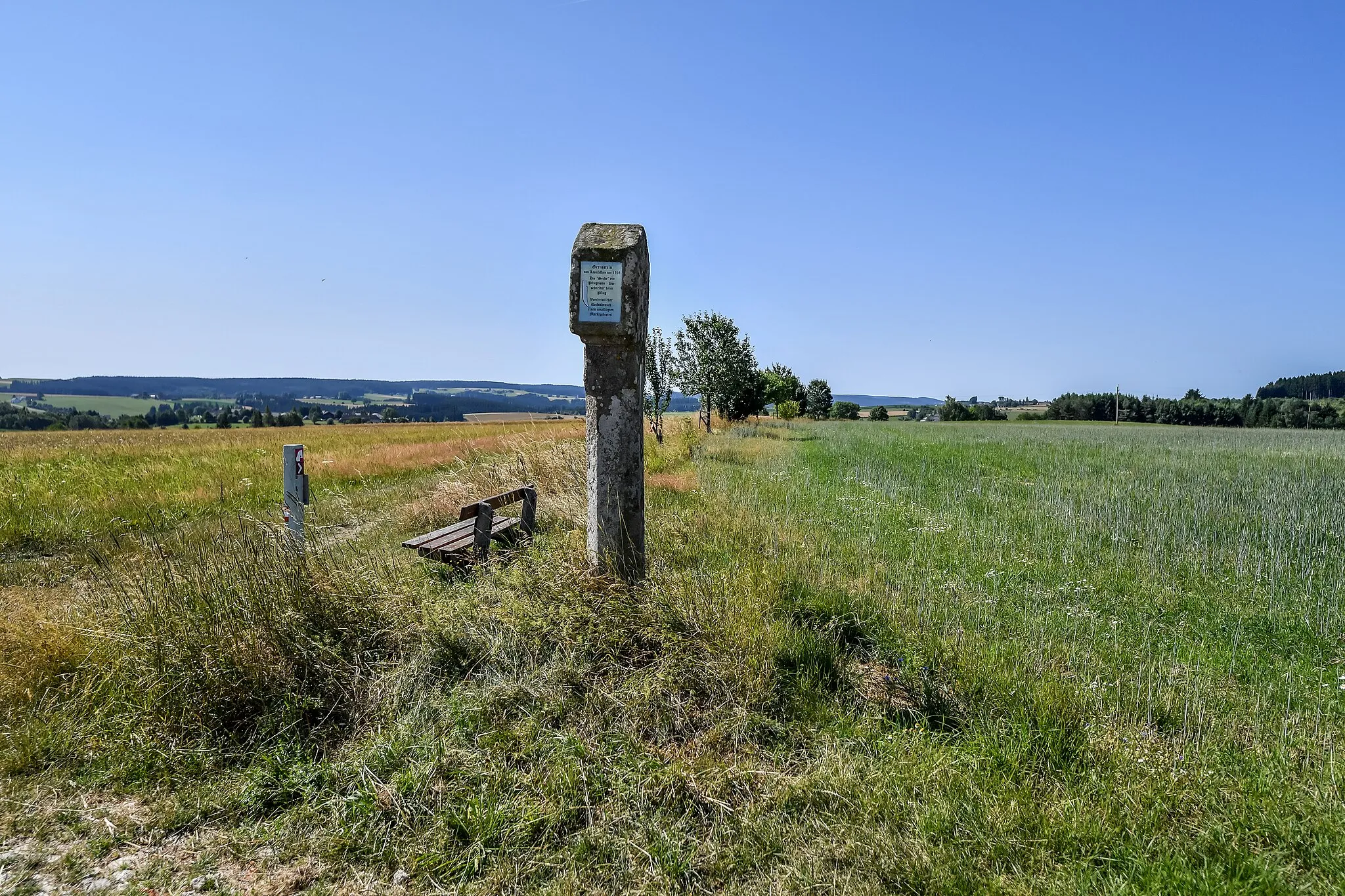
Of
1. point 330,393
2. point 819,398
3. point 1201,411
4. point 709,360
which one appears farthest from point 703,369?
point 330,393

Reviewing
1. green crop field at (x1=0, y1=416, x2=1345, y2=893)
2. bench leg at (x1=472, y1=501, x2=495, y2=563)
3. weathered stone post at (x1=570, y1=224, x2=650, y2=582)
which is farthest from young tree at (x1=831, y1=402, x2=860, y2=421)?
weathered stone post at (x1=570, y1=224, x2=650, y2=582)

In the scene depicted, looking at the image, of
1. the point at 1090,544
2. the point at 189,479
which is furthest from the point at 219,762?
the point at 189,479

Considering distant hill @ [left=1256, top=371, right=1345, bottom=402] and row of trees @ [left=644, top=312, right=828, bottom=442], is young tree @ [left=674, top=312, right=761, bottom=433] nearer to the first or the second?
row of trees @ [left=644, top=312, right=828, bottom=442]

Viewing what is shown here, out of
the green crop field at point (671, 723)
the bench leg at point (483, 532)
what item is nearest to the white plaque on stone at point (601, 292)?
the green crop field at point (671, 723)

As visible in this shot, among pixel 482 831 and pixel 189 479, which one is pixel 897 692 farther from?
pixel 189 479

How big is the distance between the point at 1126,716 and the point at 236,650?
187 inches

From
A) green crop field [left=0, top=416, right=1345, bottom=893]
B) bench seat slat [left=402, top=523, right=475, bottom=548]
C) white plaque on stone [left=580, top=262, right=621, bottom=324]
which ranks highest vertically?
white plaque on stone [left=580, top=262, right=621, bottom=324]

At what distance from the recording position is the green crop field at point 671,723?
2.36m

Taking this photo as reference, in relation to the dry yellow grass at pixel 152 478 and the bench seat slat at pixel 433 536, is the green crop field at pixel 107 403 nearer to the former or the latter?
the dry yellow grass at pixel 152 478

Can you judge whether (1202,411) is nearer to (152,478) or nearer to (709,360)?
(709,360)

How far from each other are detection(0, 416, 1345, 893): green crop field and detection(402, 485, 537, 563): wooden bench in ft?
0.59

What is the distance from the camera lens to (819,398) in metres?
109

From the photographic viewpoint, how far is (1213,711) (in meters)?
3.19

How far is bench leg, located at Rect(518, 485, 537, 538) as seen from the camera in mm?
6281
